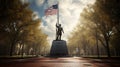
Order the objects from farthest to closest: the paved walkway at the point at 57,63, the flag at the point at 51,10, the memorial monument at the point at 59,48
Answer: the memorial monument at the point at 59,48
the flag at the point at 51,10
the paved walkway at the point at 57,63

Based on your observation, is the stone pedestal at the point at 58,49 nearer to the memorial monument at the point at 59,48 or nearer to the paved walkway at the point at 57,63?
the memorial monument at the point at 59,48

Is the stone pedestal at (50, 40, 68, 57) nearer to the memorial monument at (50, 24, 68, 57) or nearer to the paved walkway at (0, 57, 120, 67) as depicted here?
the memorial monument at (50, 24, 68, 57)

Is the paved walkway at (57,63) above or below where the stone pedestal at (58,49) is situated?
below

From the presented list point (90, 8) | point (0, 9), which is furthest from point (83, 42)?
point (0, 9)

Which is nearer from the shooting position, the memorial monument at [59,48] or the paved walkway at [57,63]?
the paved walkway at [57,63]

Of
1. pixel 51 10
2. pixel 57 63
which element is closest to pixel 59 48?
pixel 51 10

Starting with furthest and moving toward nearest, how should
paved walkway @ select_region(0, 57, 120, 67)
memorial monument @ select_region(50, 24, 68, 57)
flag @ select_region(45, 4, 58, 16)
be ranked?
1. memorial monument @ select_region(50, 24, 68, 57)
2. flag @ select_region(45, 4, 58, 16)
3. paved walkway @ select_region(0, 57, 120, 67)

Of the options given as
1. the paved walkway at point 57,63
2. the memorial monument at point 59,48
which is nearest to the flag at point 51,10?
the memorial monument at point 59,48

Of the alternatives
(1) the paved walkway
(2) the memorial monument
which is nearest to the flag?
(2) the memorial monument

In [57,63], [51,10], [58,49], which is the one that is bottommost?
[57,63]

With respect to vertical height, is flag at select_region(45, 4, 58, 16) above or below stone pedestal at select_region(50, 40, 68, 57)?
above

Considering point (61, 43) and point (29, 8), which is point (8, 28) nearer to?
point (29, 8)

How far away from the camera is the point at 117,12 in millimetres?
19250

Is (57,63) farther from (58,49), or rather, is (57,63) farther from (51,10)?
(58,49)
